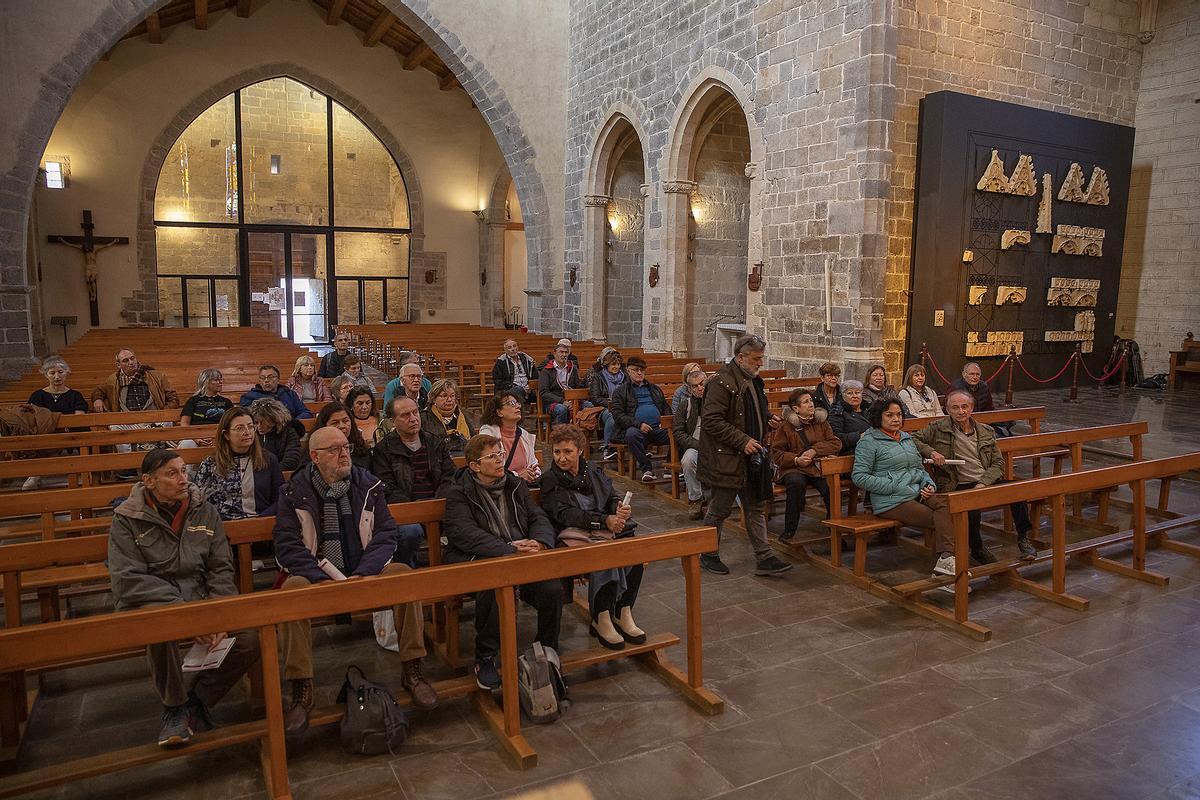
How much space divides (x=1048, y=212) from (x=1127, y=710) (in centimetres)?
829

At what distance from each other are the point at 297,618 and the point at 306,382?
183 inches

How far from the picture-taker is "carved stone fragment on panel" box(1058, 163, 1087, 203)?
10000 mm

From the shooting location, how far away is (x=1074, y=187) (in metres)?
10.1

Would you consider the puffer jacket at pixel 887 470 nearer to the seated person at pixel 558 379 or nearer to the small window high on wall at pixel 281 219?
the seated person at pixel 558 379

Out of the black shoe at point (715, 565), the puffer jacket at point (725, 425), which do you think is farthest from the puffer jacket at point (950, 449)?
the black shoe at point (715, 565)

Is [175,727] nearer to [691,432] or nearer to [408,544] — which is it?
[408,544]

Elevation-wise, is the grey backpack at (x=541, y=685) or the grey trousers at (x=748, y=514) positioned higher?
the grey trousers at (x=748, y=514)

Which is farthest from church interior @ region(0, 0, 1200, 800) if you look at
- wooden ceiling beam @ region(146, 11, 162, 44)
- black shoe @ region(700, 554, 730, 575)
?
wooden ceiling beam @ region(146, 11, 162, 44)

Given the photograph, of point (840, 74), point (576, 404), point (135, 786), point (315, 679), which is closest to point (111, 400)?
point (576, 404)

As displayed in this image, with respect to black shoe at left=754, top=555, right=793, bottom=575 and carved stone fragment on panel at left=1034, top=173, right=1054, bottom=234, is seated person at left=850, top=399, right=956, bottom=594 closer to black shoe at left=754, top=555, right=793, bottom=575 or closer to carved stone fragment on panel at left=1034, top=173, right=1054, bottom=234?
black shoe at left=754, top=555, right=793, bottom=575

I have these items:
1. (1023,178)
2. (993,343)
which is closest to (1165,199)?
(1023,178)

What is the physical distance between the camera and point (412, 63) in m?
20.3

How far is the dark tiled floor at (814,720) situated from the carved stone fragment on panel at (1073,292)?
22.7 feet

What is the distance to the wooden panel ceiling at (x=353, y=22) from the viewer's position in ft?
57.1
